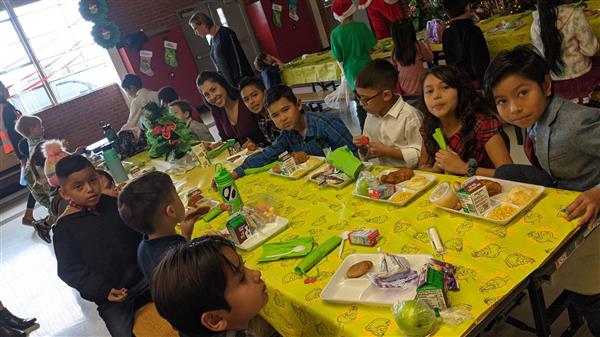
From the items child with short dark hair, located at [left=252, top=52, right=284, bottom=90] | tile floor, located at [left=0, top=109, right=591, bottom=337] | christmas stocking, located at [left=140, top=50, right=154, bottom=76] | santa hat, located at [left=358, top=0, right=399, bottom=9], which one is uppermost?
christmas stocking, located at [left=140, top=50, right=154, bottom=76]

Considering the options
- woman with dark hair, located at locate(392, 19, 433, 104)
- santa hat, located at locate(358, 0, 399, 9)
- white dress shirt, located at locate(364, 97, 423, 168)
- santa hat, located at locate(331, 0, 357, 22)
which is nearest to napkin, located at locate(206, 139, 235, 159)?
white dress shirt, located at locate(364, 97, 423, 168)

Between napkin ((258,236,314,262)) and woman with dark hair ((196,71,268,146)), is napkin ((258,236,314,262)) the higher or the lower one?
the lower one

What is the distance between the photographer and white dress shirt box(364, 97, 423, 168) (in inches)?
92.2

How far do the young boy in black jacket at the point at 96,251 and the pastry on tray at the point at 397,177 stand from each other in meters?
1.38

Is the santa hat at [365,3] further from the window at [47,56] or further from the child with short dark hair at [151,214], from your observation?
the window at [47,56]

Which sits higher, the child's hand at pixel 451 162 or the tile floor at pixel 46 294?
the child's hand at pixel 451 162

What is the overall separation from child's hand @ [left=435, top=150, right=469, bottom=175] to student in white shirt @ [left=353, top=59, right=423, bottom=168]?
15.6 inches

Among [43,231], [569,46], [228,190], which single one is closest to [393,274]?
[228,190]

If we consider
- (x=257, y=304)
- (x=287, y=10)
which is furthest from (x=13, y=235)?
(x=287, y=10)

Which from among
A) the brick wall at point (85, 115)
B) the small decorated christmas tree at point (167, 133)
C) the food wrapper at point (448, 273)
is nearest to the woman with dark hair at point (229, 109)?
the small decorated christmas tree at point (167, 133)

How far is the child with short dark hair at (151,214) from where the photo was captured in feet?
6.28

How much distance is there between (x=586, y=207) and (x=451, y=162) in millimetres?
671

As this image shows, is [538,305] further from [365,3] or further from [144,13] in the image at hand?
[144,13]

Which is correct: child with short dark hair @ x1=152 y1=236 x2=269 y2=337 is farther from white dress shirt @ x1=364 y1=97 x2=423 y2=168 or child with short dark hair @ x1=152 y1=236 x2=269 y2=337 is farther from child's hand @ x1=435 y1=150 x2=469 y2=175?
white dress shirt @ x1=364 y1=97 x2=423 y2=168
